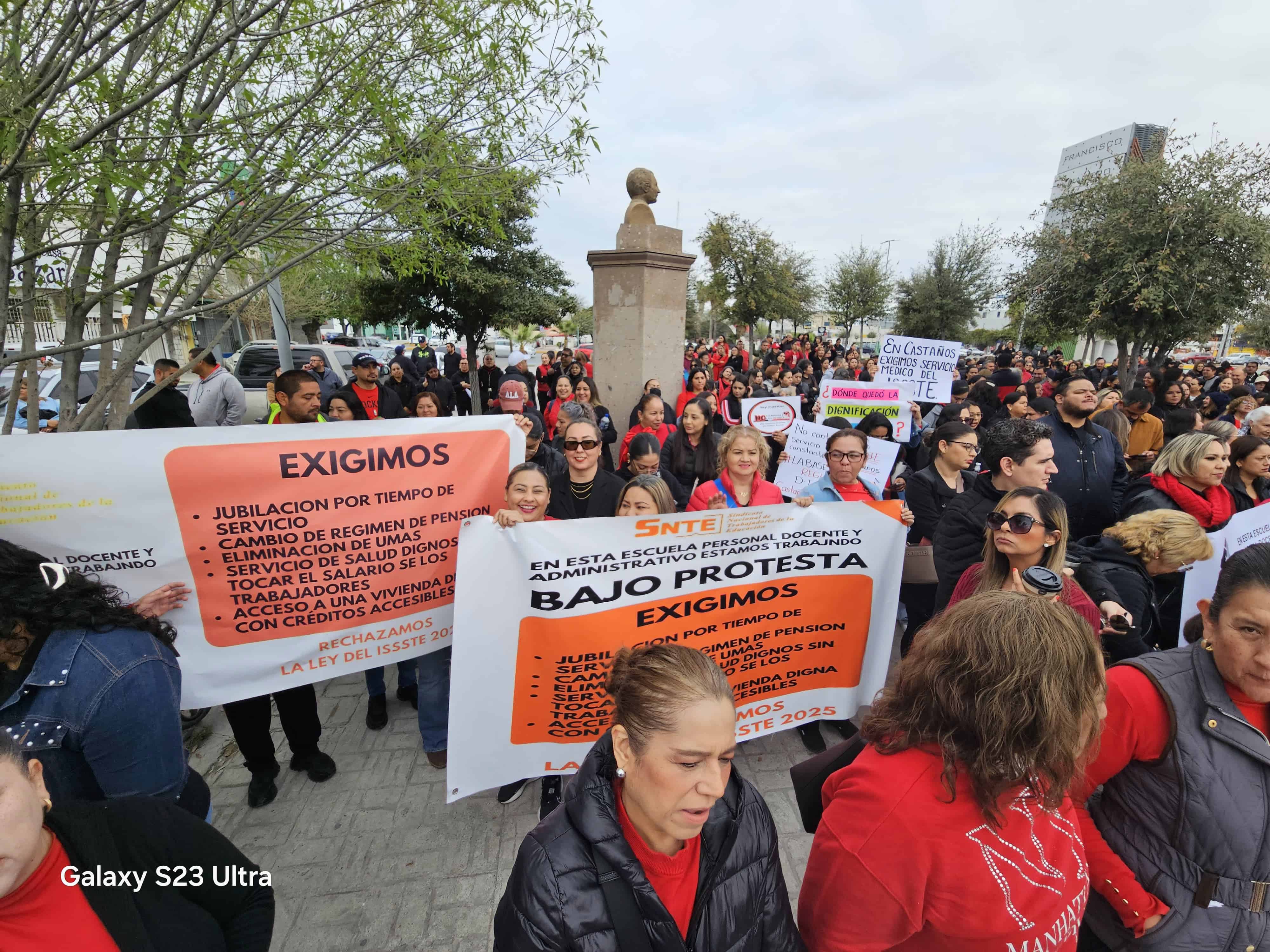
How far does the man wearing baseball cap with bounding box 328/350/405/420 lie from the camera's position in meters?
6.80

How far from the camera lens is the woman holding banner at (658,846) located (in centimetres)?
126

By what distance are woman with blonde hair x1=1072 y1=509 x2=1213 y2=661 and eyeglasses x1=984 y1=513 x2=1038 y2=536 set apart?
21.1 inches

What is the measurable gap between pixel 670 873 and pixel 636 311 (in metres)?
7.23

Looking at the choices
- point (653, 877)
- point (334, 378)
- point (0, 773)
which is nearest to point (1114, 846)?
point (653, 877)

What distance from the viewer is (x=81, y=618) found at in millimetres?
1691

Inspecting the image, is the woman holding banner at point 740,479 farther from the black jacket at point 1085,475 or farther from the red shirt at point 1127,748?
the black jacket at point 1085,475

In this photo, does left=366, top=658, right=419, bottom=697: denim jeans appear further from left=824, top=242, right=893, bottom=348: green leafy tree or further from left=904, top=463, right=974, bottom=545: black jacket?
left=824, top=242, right=893, bottom=348: green leafy tree

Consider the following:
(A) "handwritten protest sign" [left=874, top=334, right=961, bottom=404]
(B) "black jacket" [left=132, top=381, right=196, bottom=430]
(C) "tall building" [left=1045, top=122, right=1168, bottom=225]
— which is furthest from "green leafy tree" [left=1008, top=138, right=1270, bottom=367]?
(B) "black jacket" [left=132, top=381, right=196, bottom=430]

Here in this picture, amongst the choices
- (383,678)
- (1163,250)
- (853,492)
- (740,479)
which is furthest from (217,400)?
(1163,250)

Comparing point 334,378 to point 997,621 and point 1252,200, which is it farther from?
point 1252,200

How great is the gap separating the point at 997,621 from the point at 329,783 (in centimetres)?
348

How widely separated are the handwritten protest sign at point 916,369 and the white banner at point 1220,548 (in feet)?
13.8

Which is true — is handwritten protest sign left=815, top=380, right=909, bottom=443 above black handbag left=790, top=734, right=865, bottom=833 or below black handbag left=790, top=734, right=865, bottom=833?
above

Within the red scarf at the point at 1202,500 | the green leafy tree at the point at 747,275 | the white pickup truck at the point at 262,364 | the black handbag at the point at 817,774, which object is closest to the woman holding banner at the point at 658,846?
the black handbag at the point at 817,774
